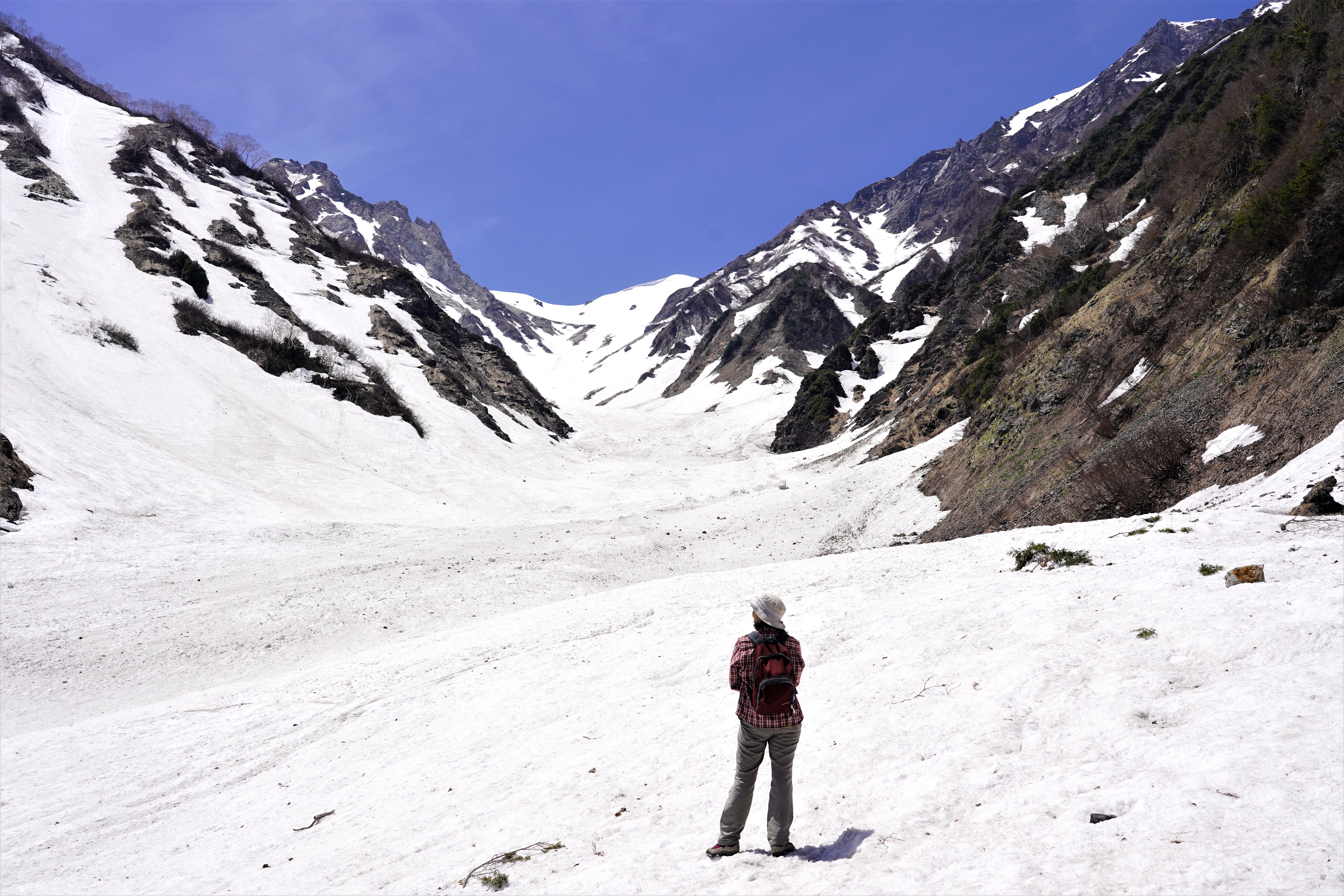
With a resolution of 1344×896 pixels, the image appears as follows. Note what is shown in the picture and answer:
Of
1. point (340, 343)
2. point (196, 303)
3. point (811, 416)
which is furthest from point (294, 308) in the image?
point (811, 416)

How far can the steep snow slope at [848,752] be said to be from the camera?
4816 mm

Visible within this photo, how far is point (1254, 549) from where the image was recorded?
8.31 metres

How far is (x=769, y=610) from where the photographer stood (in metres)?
5.71

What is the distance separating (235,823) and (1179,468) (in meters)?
18.0

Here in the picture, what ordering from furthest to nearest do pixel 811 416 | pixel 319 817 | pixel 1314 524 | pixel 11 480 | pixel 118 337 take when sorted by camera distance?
pixel 811 416, pixel 118 337, pixel 11 480, pixel 319 817, pixel 1314 524

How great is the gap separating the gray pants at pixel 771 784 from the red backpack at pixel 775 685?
0.18 m

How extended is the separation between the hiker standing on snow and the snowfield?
12.9 inches

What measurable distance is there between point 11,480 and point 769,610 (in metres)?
27.1

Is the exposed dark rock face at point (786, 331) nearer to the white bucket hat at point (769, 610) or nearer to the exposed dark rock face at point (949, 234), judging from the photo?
the exposed dark rock face at point (949, 234)

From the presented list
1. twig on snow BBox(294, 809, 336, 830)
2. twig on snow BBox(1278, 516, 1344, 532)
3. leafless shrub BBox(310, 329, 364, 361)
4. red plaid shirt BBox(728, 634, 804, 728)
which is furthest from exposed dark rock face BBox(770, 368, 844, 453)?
red plaid shirt BBox(728, 634, 804, 728)

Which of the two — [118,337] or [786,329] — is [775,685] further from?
[786,329]

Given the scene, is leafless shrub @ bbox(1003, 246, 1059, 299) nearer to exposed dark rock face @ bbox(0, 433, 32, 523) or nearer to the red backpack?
the red backpack

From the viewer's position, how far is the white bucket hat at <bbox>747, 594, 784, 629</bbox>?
5.70 m

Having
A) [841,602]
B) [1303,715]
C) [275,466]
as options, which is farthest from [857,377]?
[1303,715]
